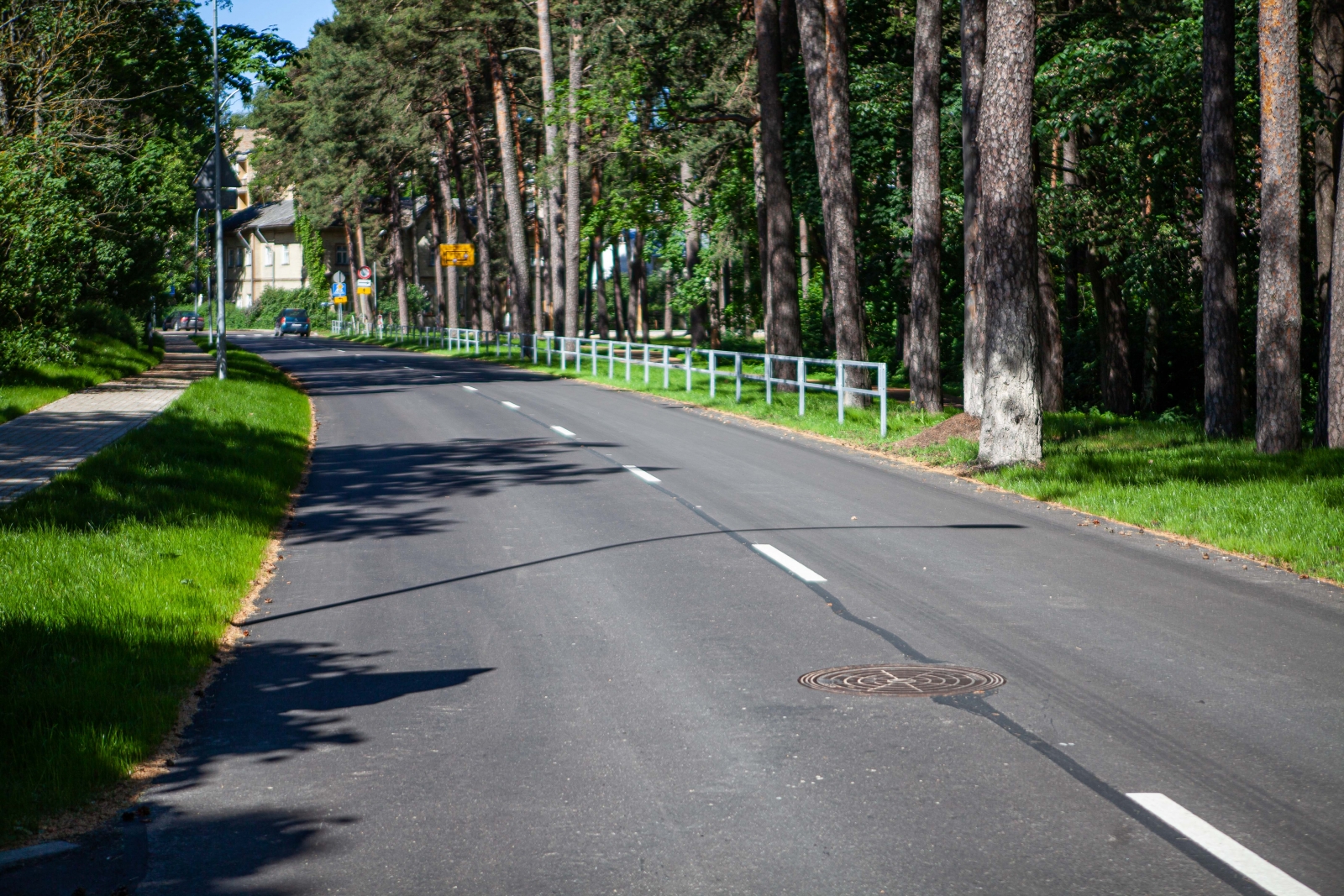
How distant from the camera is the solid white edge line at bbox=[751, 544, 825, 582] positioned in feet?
31.9

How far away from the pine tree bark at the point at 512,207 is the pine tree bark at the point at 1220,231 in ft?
113

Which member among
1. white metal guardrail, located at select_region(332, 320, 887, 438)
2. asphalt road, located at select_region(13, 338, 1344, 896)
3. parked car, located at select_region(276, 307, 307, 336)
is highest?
parked car, located at select_region(276, 307, 307, 336)

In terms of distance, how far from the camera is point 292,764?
5719 millimetres

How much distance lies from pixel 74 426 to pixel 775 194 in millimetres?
16009

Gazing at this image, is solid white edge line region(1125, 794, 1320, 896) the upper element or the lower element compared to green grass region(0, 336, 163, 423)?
lower

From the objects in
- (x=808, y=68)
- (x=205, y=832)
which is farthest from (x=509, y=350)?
(x=205, y=832)

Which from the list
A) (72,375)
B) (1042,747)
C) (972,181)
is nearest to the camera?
(1042,747)

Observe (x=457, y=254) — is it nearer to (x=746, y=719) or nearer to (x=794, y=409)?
(x=794, y=409)

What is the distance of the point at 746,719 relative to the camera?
246 inches

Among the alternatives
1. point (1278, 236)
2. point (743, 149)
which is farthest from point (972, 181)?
point (743, 149)

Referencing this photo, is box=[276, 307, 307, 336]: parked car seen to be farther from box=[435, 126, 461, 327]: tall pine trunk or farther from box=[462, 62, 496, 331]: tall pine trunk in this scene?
box=[462, 62, 496, 331]: tall pine trunk

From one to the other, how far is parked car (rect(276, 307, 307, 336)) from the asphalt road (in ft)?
277

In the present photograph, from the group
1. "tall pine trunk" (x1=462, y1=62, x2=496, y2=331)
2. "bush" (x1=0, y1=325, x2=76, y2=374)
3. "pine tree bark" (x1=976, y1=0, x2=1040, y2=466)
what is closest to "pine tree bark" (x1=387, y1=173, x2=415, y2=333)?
"tall pine trunk" (x1=462, y1=62, x2=496, y2=331)

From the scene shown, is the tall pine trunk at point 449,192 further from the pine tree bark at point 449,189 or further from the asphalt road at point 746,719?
the asphalt road at point 746,719
